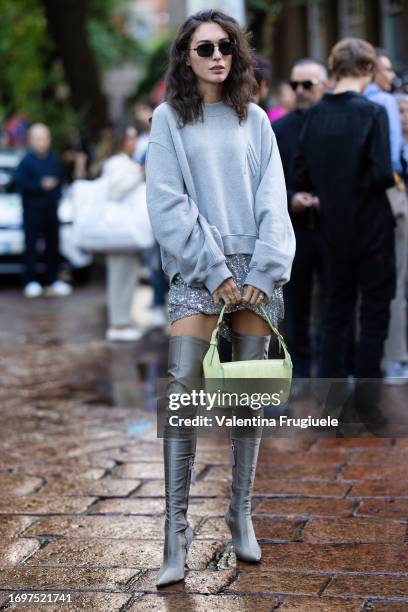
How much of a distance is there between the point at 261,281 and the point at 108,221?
6053mm

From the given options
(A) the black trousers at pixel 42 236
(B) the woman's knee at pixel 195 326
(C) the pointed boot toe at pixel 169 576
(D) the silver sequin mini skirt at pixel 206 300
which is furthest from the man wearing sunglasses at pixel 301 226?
(A) the black trousers at pixel 42 236

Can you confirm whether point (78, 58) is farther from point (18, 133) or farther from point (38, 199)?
point (38, 199)

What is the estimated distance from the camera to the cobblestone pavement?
13.7 feet

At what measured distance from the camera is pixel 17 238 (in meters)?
15.7

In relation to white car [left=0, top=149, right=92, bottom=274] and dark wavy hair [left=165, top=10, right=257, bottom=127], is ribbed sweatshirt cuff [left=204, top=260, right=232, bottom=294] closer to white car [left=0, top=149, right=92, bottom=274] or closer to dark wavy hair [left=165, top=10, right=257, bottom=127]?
dark wavy hair [left=165, top=10, right=257, bottom=127]

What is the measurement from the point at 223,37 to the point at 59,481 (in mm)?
2357

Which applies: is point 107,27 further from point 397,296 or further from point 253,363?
point 253,363

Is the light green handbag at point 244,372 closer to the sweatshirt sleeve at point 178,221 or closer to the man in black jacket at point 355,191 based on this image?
the sweatshirt sleeve at point 178,221

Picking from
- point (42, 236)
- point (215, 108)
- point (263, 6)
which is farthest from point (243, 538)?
point (263, 6)

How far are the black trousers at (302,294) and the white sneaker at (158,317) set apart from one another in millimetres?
3762

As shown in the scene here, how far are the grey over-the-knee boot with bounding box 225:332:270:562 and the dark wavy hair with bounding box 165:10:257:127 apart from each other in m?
0.81

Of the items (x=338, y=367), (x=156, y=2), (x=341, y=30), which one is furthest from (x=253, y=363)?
(x=156, y=2)

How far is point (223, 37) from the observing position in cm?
442

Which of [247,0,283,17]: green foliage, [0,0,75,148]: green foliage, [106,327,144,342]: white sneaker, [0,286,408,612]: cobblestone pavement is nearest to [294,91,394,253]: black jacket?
[0,286,408,612]: cobblestone pavement
